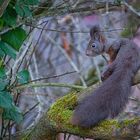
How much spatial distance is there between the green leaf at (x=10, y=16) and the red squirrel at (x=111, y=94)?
0.64m

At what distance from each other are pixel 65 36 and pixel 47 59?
0.37 meters

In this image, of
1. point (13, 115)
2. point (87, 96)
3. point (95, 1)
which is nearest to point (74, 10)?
point (95, 1)

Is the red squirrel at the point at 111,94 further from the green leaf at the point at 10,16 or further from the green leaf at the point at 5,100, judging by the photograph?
the green leaf at the point at 10,16

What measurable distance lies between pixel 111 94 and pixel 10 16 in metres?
0.92

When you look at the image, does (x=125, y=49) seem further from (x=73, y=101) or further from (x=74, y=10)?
(x=74, y=10)

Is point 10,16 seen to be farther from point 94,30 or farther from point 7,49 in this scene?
point 94,30

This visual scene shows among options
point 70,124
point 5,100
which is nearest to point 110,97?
point 70,124

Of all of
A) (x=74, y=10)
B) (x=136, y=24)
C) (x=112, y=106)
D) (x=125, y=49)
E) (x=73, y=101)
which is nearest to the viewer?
(x=112, y=106)

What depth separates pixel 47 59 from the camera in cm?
582

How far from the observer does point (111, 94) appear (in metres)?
2.32

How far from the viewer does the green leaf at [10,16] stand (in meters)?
2.94

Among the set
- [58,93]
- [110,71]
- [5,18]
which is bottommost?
[58,93]

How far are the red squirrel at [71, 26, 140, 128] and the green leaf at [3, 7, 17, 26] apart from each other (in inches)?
25.1

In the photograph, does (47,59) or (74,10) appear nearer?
(74,10)
